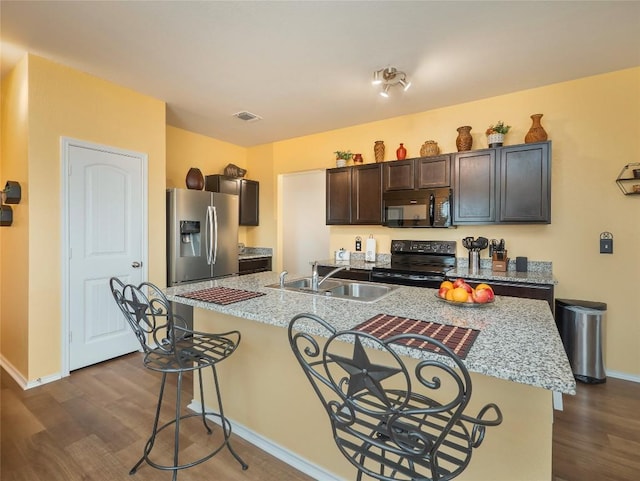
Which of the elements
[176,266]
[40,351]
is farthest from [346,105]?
[40,351]

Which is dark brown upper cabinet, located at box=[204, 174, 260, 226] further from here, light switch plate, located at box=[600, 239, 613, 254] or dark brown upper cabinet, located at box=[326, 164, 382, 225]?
light switch plate, located at box=[600, 239, 613, 254]

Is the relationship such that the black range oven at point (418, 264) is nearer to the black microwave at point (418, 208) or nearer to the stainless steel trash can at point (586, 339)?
the black microwave at point (418, 208)

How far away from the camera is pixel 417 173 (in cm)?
361

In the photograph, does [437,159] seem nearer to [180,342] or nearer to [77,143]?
[180,342]

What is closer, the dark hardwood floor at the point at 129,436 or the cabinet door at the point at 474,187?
the dark hardwood floor at the point at 129,436

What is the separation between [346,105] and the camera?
361cm

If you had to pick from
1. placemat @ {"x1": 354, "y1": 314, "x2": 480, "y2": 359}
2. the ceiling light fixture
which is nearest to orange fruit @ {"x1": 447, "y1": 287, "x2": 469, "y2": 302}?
placemat @ {"x1": 354, "y1": 314, "x2": 480, "y2": 359}

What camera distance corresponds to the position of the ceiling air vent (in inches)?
152

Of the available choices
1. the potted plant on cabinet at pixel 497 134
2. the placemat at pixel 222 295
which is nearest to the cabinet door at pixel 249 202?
the placemat at pixel 222 295

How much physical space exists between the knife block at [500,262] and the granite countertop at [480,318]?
5.16ft

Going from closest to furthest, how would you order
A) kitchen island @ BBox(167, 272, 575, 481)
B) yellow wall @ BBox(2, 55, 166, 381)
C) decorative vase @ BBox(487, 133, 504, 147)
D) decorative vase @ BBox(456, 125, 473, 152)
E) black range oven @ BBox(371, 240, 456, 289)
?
kitchen island @ BBox(167, 272, 575, 481) < yellow wall @ BBox(2, 55, 166, 381) < decorative vase @ BBox(487, 133, 504, 147) < black range oven @ BBox(371, 240, 456, 289) < decorative vase @ BBox(456, 125, 473, 152)

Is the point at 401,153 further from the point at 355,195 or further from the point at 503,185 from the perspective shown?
the point at 503,185

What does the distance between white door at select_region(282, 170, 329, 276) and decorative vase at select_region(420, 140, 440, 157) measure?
242cm

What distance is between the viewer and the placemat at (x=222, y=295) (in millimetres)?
1783
